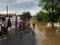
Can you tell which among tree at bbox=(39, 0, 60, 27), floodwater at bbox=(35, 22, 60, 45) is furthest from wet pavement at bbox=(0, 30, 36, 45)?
tree at bbox=(39, 0, 60, 27)

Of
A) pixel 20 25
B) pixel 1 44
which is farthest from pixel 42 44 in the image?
pixel 20 25

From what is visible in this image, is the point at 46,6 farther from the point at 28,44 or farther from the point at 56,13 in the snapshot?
the point at 28,44

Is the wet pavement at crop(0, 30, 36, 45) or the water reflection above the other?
the wet pavement at crop(0, 30, 36, 45)

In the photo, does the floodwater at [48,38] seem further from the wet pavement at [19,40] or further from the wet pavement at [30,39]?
the wet pavement at [19,40]

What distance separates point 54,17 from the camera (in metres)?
48.6

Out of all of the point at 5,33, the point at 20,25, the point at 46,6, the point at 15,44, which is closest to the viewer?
the point at 15,44

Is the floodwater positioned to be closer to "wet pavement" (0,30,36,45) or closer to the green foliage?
"wet pavement" (0,30,36,45)

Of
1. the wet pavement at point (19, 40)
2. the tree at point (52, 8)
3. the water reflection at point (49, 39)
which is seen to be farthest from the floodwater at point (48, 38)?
the tree at point (52, 8)

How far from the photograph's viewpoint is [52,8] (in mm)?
47812

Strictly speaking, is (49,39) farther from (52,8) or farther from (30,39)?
(52,8)

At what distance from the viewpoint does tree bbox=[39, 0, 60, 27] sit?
156 feet

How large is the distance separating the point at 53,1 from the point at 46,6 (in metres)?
1.77

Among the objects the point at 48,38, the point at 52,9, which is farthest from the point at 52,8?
the point at 48,38

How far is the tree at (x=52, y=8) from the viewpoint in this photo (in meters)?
47.6
